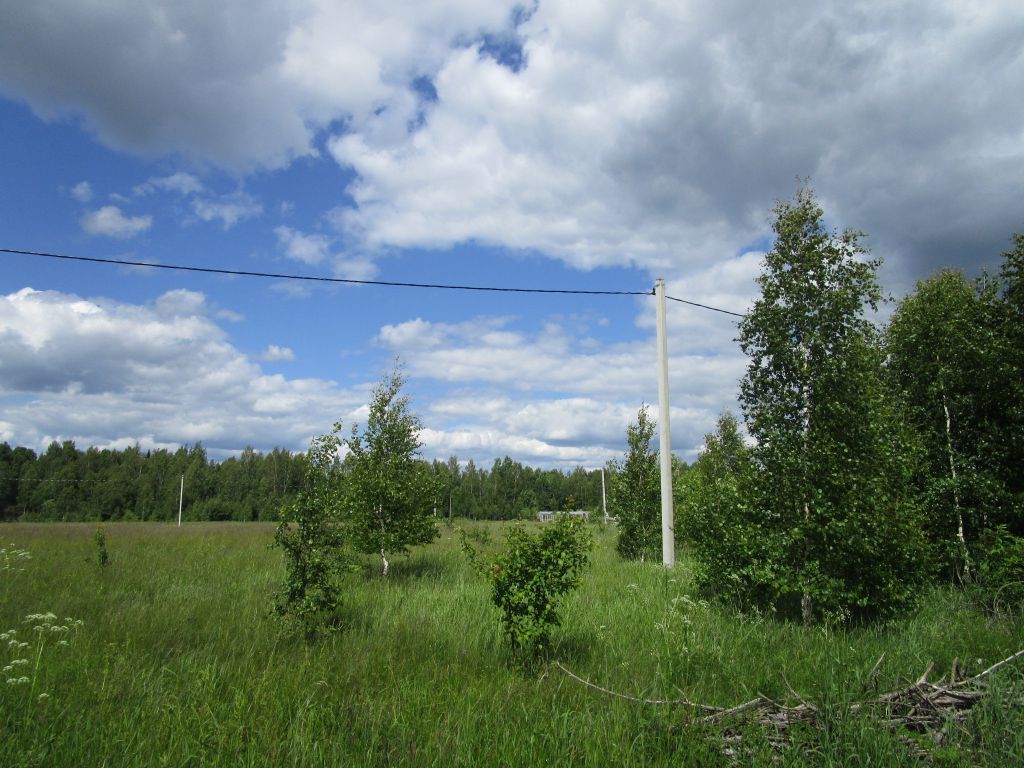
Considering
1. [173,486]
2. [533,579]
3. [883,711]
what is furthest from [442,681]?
[173,486]

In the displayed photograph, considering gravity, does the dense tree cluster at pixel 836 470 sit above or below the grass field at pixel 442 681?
above

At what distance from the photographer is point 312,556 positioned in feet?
26.6

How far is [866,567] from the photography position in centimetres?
820

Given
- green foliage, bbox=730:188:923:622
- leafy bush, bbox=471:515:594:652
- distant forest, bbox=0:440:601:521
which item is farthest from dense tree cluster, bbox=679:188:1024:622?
distant forest, bbox=0:440:601:521

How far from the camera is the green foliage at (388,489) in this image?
13375 millimetres

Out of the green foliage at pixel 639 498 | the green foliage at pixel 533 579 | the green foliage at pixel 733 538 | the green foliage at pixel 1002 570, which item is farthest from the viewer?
the green foliage at pixel 639 498

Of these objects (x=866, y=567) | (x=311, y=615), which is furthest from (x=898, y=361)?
(x=311, y=615)

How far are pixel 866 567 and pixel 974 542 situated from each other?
482 centimetres

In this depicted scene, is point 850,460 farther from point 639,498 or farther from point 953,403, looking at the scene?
point 639,498

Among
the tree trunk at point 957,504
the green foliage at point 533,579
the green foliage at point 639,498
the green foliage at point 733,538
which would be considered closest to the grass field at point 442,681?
the green foliage at point 533,579

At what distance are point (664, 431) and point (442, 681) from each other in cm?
800

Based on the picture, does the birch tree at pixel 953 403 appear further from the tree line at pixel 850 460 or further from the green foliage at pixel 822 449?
the green foliage at pixel 822 449

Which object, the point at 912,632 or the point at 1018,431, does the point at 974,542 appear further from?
the point at 912,632

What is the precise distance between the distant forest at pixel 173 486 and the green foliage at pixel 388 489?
51012 mm
